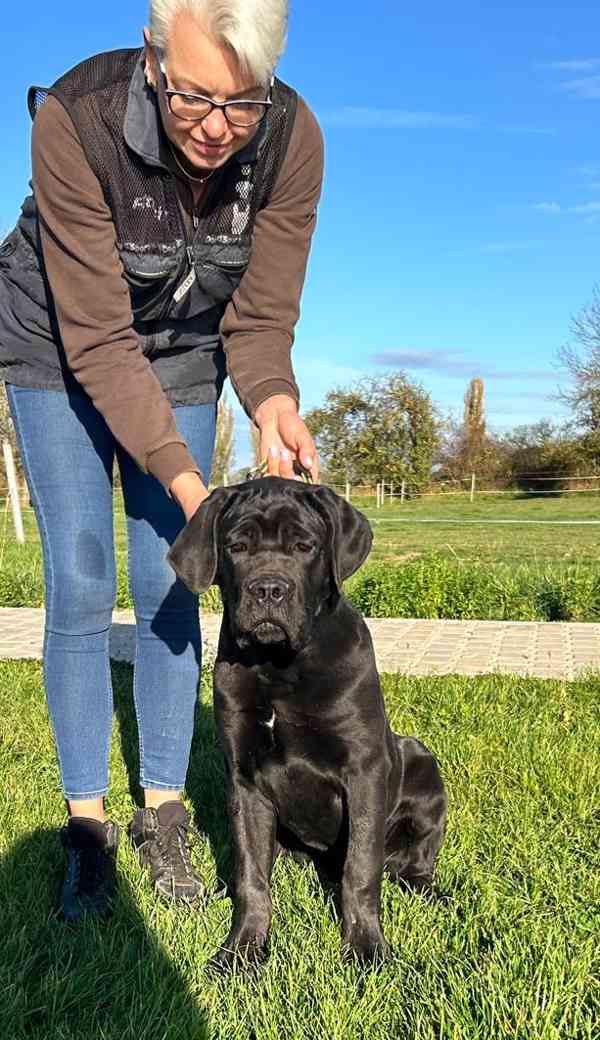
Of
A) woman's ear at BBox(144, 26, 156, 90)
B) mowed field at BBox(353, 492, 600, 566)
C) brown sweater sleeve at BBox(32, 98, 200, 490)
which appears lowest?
mowed field at BBox(353, 492, 600, 566)

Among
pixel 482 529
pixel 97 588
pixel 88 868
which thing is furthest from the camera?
pixel 482 529

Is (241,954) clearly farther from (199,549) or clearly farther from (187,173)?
(187,173)

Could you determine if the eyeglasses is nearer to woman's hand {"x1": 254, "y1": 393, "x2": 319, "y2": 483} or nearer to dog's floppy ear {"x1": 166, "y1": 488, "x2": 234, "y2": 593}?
woman's hand {"x1": 254, "y1": 393, "x2": 319, "y2": 483}

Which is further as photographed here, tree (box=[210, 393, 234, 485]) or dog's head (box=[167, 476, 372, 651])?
tree (box=[210, 393, 234, 485])

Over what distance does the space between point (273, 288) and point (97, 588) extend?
1161 mm

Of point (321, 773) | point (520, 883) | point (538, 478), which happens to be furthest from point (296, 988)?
point (538, 478)

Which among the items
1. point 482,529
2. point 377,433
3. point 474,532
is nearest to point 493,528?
point 482,529

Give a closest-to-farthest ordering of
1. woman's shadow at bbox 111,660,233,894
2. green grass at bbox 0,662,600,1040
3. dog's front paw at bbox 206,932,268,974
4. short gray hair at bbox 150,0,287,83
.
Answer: green grass at bbox 0,662,600,1040
short gray hair at bbox 150,0,287,83
dog's front paw at bbox 206,932,268,974
woman's shadow at bbox 111,660,233,894

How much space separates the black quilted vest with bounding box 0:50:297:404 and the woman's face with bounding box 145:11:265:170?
13 cm

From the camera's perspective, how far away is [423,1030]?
Result: 2.28m

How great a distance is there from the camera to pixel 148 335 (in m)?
3.39

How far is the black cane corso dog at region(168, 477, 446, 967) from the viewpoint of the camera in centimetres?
285

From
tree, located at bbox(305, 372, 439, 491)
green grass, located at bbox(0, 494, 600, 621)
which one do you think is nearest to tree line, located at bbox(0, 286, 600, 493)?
tree, located at bbox(305, 372, 439, 491)

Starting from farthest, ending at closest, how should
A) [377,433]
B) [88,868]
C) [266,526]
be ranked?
[377,433] < [88,868] < [266,526]
